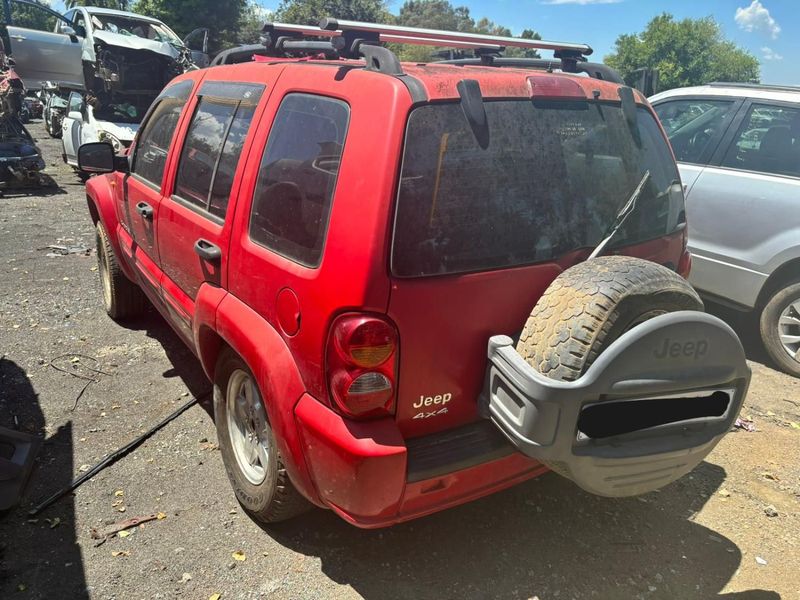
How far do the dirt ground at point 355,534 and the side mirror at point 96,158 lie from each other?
1.45 meters

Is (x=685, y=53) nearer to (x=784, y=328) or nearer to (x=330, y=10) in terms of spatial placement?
(x=330, y=10)

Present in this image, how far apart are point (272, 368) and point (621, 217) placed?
155 centimetres

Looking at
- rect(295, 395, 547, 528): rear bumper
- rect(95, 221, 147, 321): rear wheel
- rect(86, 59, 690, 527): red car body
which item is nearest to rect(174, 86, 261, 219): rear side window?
rect(86, 59, 690, 527): red car body

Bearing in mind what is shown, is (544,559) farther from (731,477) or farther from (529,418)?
(731,477)

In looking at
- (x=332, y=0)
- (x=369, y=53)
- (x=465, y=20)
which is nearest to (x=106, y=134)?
(x=369, y=53)

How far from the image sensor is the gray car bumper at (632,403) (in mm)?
1918

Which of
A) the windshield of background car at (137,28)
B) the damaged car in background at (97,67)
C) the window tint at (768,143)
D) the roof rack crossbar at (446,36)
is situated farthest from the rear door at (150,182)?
the windshield of background car at (137,28)

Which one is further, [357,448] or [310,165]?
[310,165]

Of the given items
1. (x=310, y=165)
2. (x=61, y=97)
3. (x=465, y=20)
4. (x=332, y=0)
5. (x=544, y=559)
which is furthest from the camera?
(x=465, y=20)

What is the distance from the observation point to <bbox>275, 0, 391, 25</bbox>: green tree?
144 ft

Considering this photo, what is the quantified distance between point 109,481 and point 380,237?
217cm

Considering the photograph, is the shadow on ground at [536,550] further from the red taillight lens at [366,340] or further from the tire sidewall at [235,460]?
the red taillight lens at [366,340]

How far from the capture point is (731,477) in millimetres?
3291

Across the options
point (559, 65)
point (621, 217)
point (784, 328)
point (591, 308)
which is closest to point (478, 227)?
point (591, 308)
